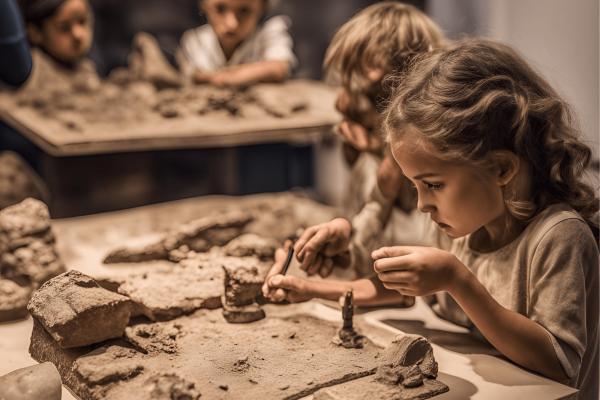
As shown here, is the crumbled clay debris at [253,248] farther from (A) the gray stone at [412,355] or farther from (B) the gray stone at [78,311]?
(A) the gray stone at [412,355]

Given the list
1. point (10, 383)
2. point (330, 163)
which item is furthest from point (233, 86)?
point (10, 383)

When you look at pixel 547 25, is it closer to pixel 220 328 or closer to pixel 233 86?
pixel 220 328

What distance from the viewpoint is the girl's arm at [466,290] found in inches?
40.1

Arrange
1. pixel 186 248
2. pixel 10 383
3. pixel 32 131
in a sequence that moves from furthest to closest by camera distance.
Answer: pixel 32 131
pixel 186 248
pixel 10 383

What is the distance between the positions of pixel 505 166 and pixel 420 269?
0.86ft

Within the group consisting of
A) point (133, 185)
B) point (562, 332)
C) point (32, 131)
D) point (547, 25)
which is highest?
point (547, 25)

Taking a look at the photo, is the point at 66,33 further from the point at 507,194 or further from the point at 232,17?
the point at 507,194

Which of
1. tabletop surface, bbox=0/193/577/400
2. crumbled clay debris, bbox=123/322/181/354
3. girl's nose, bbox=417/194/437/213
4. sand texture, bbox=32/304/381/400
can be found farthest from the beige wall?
crumbled clay debris, bbox=123/322/181/354

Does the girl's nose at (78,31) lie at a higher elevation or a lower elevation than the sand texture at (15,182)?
higher

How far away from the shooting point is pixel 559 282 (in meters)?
1.04

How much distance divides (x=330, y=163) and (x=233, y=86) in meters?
0.61

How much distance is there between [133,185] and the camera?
2.58 meters

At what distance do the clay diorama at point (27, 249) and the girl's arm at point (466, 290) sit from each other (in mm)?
1046

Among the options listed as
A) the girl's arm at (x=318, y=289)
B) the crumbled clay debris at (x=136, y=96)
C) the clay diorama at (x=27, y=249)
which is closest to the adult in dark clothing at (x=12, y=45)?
the clay diorama at (x=27, y=249)
